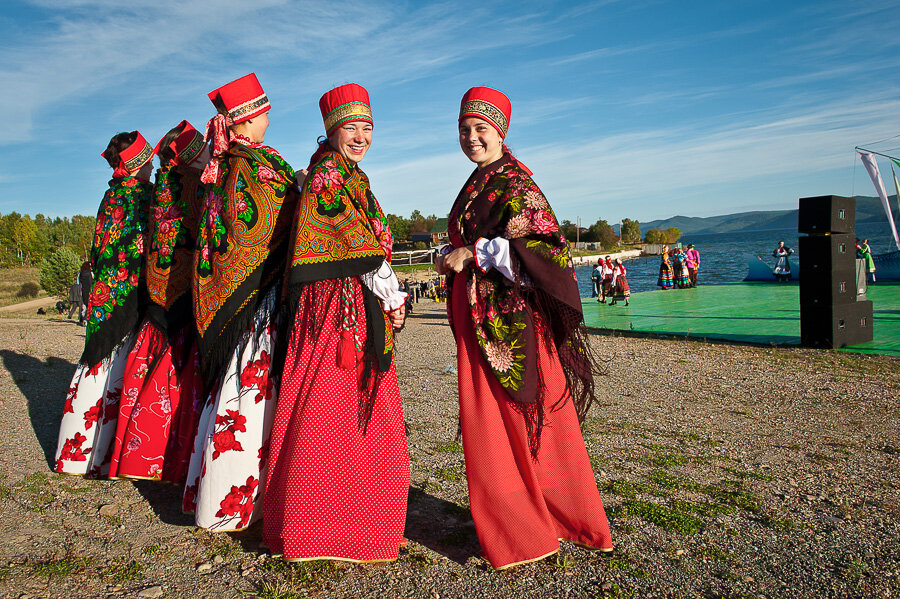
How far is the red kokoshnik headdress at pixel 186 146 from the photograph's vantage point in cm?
350

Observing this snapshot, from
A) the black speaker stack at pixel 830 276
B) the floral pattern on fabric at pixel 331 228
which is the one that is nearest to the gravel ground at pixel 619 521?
the floral pattern on fabric at pixel 331 228

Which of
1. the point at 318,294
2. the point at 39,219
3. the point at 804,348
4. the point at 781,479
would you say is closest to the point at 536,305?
the point at 318,294

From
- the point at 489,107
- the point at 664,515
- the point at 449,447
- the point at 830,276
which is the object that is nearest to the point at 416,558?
the point at 664,515

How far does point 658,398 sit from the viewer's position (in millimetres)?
6074

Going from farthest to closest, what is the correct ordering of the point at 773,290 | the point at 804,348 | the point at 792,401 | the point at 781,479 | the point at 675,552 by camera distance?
1. the point at 773,290
2. the point at 804,348
3. the point at 792,401
4. the point at 781,479
5. the point at 675,552

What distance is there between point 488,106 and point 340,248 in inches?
35.7

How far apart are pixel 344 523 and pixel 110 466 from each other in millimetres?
1900

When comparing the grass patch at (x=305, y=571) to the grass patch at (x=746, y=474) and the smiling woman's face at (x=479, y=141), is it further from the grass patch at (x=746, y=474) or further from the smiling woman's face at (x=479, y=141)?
the grass patch at (x=746, y=474)

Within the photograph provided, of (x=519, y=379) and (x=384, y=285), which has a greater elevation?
(x=384, y=285)

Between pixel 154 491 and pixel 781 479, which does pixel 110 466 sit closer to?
pixel 154 491

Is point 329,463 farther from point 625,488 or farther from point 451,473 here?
point 625,488

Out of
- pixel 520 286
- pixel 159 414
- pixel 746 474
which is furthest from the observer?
pixel 746 474

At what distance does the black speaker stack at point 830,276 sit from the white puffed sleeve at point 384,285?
7.67m

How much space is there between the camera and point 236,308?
288 cm
